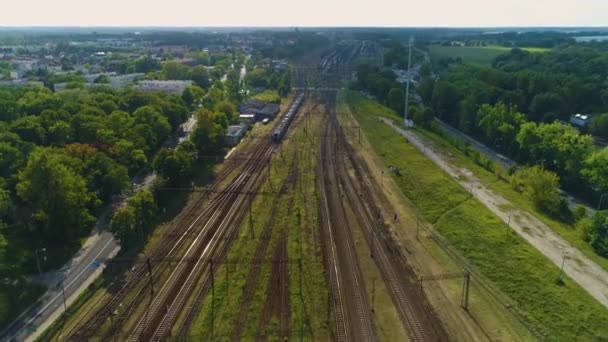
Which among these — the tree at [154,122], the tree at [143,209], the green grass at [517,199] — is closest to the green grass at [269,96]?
the tree at [154,122]

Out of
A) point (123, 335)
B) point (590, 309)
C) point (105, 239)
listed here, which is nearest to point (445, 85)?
point (590, 309)

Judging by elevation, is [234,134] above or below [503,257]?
above

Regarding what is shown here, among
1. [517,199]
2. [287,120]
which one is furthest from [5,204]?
[287,120]

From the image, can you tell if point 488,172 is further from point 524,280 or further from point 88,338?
point 88,338

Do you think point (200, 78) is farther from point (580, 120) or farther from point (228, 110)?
point (580, 120)

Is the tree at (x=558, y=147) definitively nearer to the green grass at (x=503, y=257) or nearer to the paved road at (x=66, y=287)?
the green grass at (x=503, y=257)

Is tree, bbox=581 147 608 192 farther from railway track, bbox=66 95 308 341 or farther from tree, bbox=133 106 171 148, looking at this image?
tree, bbox=133 106 171 148
